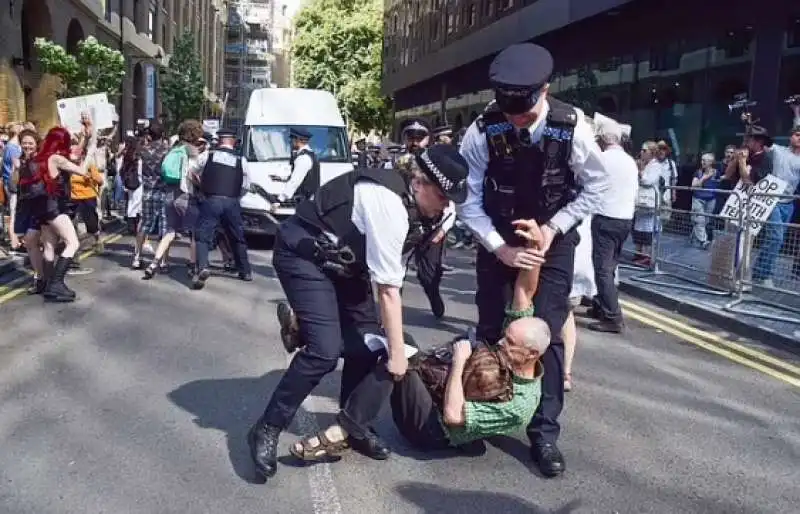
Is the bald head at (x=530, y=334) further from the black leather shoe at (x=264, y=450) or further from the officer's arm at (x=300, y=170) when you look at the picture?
the officer's arm at (x=300, y=170)

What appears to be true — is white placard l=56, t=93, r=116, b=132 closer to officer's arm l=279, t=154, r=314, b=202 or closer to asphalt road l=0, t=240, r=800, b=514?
officer's arm l=279, t=154, r=314, b=202

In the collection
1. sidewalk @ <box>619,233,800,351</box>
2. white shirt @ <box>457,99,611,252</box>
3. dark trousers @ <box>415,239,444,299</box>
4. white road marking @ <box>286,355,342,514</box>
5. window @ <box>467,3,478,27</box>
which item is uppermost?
window @ <box>467,3,478,27</box>

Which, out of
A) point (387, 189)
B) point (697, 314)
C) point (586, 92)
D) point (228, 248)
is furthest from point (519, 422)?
point (586, 92)

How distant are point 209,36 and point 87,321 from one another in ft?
216

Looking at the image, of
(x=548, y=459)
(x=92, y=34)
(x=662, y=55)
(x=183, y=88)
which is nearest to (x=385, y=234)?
(x=548, y=459)

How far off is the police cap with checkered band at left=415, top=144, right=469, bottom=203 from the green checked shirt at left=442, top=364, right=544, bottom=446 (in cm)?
106

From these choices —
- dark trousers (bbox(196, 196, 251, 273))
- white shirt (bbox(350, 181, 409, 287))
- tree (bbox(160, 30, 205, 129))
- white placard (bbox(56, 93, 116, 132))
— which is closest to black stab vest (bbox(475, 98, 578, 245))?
white shirt (bbox(350, 181, 409, 287))

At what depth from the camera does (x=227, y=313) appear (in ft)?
26.6

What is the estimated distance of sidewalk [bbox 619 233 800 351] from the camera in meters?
7.89

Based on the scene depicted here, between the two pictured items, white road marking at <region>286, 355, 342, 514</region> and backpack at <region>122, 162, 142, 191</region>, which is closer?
white road marking at <region>286, 355, 342, 514</region>

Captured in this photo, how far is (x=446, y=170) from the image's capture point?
12.1 ft

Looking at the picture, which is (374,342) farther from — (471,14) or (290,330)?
(471,14)

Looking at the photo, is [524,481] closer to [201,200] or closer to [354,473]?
[354,473]

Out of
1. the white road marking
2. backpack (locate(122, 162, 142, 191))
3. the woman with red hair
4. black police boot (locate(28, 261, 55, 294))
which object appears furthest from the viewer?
backpack (locate(122, 162, 142, 191))
